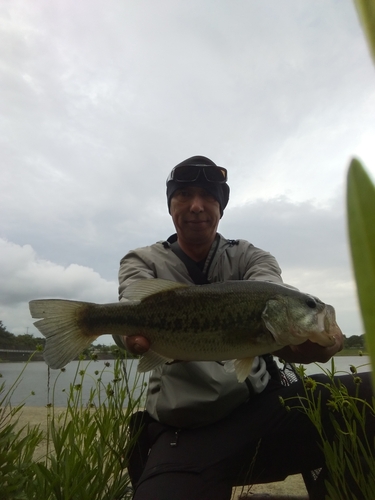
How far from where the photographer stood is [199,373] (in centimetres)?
313

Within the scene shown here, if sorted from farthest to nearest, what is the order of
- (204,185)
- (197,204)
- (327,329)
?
(204,185), (197,204), (327,329)

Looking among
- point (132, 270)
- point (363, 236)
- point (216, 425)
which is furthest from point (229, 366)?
point (363, 236)

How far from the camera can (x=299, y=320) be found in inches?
105

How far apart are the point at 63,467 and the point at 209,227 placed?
256 centimetres

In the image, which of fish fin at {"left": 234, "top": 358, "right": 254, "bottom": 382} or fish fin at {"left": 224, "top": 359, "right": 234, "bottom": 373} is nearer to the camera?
fish fin at {"left": 234, "top": 358, "right": 254, "bottom": 382}

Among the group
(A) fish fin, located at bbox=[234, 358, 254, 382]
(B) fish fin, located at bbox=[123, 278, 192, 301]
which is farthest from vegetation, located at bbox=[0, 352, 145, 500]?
(A) fish fin, located at bbox=[234, 358, 254, 382]

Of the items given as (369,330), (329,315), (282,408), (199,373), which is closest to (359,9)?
(369,330)

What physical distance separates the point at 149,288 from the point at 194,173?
1.78 metres

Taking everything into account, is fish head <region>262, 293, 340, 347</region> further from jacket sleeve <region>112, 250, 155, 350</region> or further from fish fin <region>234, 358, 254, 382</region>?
jacket sleeve <region>112, 250, 155, 350</region>

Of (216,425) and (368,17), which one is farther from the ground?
(368,17)

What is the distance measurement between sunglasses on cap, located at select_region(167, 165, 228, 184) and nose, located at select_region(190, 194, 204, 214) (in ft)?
0.69

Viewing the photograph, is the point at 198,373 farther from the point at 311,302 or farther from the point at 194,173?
the point at 194,173

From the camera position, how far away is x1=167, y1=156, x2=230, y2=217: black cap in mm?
4156

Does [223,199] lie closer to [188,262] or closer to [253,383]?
[188,262]
